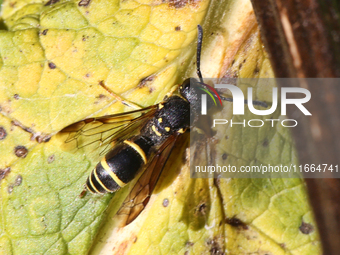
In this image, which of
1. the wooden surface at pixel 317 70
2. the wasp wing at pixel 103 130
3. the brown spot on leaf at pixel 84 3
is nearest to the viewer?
the wooden surface at pixel 317 70

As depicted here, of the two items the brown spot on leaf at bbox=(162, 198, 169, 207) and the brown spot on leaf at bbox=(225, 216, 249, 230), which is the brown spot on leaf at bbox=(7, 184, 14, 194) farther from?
the brown spot on leaf at bbox=(225, 216, 249, 230)

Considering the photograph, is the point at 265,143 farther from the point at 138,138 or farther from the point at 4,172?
the point at 4,172

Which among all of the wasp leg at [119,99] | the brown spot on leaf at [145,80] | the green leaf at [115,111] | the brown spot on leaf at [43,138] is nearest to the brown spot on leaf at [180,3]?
the green leaf at [115,111]

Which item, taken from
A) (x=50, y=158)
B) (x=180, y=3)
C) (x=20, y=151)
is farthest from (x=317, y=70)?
(x=20, y=151)

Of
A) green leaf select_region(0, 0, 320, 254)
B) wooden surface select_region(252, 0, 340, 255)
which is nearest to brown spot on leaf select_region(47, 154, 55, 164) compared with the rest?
green leaf select_region(0, 0, 320, 254)

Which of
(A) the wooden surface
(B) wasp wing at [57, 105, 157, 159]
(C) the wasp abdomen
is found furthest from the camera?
(B) wasp wing at [57, 105, 157, 159]

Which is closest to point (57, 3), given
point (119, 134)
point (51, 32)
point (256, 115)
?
point (51, 32)

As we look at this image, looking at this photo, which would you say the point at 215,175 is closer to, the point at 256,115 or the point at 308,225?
the point at 256,115

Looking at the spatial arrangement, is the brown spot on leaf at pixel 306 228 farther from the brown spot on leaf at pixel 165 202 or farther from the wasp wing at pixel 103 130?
the wasp wing at pixel 103 130
